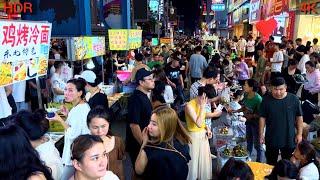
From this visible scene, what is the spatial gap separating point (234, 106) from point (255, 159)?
41.9 inches

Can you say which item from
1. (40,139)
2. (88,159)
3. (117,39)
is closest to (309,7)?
(117,39)

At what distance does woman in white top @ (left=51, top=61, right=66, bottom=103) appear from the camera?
26.5 feet

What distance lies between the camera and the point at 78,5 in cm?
1182

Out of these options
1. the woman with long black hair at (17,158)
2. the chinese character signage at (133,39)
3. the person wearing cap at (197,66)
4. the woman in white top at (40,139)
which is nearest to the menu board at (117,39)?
the chinese character signage at (133,39)

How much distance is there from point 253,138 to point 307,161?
224 cm

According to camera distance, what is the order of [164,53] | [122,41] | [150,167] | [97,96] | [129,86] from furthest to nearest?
[164,53] < [122,41] < [129,86] < [97,96] < [150,167]

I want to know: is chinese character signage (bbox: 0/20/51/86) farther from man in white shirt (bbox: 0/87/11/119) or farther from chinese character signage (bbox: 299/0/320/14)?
chinese character signage (bbox: 299/0/320/14)

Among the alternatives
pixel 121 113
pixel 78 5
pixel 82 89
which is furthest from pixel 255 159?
pixel 78 5

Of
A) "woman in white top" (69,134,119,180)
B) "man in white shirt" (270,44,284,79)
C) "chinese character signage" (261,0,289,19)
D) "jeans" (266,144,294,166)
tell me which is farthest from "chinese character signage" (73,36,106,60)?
"chinese character signage" (261,0,289,19)

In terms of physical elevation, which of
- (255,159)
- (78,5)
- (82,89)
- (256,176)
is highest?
(78,5)

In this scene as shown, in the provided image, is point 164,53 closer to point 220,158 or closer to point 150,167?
point 220,158

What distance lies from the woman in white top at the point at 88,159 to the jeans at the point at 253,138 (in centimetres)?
420

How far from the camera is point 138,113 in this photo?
183 inches

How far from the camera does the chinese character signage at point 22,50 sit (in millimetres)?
4691
